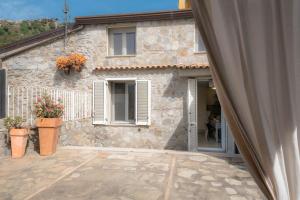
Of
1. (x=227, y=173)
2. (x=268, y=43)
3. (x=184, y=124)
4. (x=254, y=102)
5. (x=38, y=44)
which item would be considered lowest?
(x=227, y=173)

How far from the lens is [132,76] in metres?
8.66

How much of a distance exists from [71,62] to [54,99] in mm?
1510

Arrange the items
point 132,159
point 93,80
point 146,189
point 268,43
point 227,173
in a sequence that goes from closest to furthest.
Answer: point 268,43, point 146,189, point 227,173, point 132,159, point 93,80

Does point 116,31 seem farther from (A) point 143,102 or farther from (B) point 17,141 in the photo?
(B) point 17,141

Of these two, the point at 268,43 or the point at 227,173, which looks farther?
the point at 227,173

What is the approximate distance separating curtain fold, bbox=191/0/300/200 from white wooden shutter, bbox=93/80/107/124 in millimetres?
7410

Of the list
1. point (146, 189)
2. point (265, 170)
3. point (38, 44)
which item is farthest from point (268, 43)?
point (38, 44)

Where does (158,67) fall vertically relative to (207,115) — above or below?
above

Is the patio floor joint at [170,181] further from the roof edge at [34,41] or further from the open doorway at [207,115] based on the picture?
the roof edge at [34,41]

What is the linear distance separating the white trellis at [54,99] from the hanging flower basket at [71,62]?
31.8 inches

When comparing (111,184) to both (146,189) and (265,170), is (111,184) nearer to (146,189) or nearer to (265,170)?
(146,189)

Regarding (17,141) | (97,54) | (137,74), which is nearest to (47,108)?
(17,141)

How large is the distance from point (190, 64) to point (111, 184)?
4842mm

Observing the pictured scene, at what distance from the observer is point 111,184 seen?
4945mm
